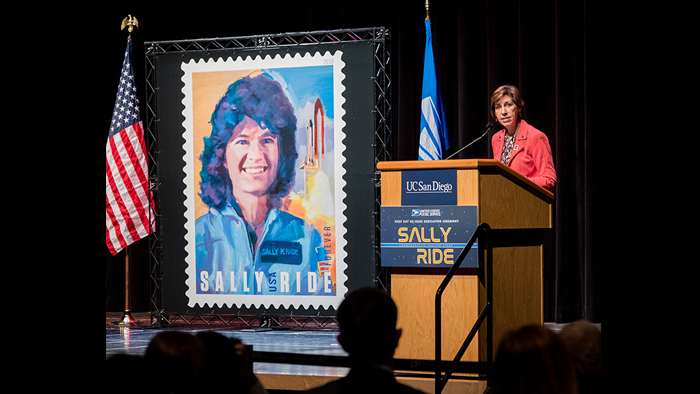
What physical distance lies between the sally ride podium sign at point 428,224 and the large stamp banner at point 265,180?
2.40 meters

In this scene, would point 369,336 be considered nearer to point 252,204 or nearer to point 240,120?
point 252,204

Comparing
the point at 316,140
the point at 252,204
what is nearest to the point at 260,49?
the point at 316,140

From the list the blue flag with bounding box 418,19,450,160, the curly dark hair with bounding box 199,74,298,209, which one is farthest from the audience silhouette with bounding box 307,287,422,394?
the curly dark hair with bounding box 199,74,298,209

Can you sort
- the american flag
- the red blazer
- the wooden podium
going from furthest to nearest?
the american flag → the red blazer → the wooden podium

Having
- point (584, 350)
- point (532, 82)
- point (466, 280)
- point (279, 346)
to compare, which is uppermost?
point (532, 82)

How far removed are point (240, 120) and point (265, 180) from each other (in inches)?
22.9

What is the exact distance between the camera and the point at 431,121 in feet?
20.7

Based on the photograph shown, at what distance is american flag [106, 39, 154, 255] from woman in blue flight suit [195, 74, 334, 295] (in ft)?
2.07

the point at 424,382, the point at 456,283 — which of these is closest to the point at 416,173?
the point at 456,283

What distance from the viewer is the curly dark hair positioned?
Answer: 657cm

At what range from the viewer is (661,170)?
1837 mm

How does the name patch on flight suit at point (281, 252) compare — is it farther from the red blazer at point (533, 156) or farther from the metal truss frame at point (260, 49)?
the red blazer at point (533, 156)

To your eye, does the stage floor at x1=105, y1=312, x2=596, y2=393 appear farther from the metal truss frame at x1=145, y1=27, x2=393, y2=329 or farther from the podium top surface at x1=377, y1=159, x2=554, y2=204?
the podium top surface at x1=377, y1=159, x2=554, y2=204

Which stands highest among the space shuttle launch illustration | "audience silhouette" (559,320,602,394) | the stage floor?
the space shuttle launch illustration
